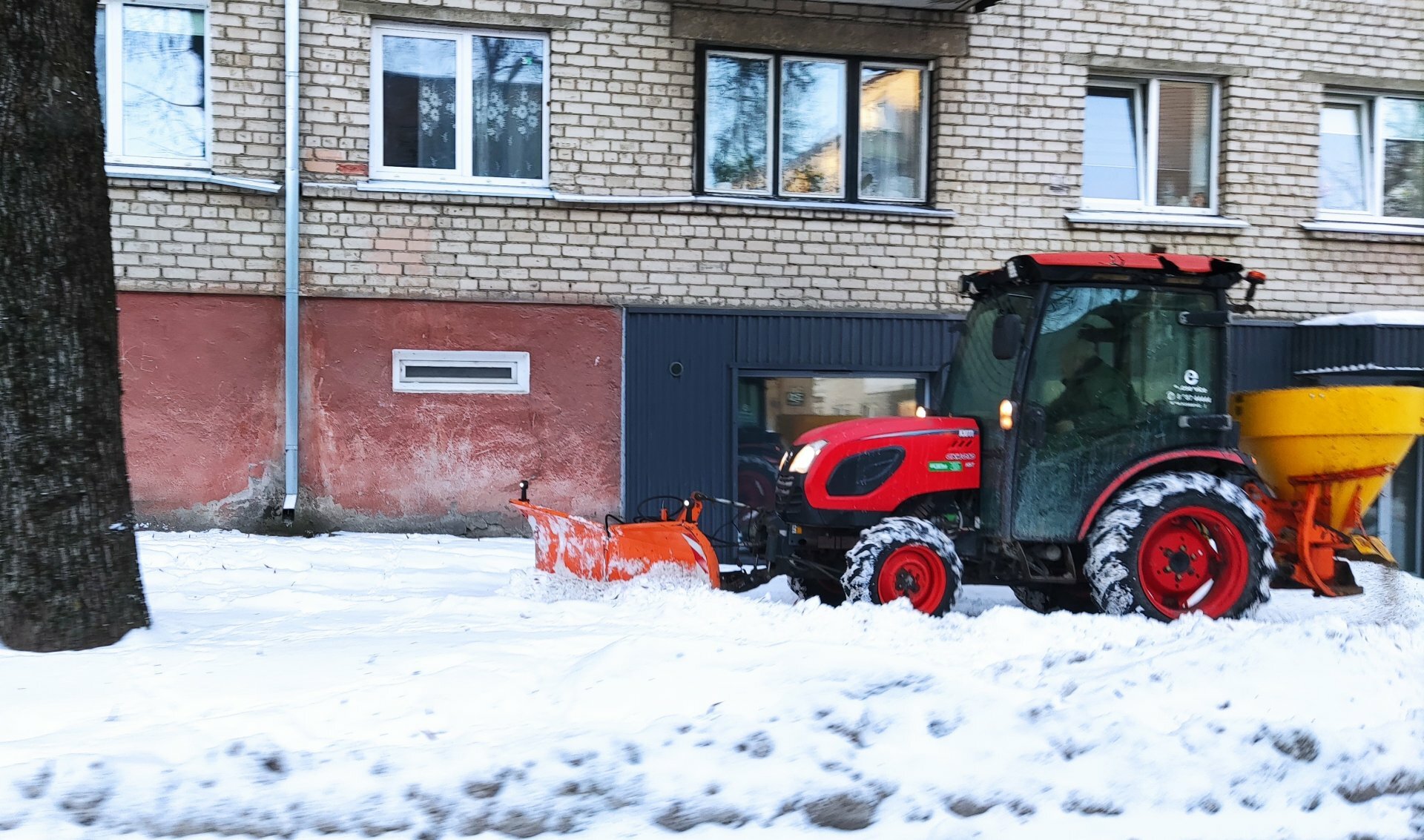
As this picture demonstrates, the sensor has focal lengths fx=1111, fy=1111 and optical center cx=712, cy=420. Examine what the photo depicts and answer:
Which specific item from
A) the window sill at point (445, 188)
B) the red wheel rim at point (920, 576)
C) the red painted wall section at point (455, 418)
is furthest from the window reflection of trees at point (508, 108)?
the red wheel rim at point (920, 576)

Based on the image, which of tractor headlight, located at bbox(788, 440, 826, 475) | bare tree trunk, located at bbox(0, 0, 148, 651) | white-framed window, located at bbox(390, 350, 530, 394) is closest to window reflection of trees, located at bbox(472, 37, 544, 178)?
white-framed window, located at bbox(390, 350, 530, 394)

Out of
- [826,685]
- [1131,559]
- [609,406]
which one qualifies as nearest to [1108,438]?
[1131,559]

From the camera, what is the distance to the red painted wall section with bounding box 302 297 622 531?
31.0 ft

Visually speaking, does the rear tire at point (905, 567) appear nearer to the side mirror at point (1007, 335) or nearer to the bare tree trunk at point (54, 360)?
the side mirror at point (1007, 335)

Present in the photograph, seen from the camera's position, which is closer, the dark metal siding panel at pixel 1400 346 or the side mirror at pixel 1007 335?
the side mirror at pixel 1007 335

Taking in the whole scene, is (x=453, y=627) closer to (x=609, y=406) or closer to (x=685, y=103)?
(x=609, y=406)

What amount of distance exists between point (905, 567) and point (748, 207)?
5039mm

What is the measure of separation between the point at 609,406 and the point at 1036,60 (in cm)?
512

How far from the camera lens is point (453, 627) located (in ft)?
17.7

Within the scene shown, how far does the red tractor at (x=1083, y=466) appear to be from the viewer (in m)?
5.91

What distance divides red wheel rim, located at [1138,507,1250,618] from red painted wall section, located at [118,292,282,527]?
695 cm

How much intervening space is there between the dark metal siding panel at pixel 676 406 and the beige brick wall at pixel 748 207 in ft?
1.08

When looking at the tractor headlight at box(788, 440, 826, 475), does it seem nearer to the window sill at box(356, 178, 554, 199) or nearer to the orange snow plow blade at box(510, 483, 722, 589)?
the orange snow plow blade at box(510, 483, 722, 589)

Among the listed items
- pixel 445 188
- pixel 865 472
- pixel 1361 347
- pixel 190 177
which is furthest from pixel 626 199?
pixel 1361 347
